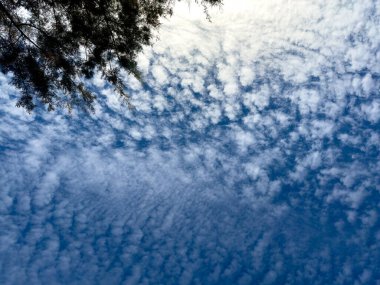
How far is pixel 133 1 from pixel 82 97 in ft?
6.90

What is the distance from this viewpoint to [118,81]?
6.73 metres

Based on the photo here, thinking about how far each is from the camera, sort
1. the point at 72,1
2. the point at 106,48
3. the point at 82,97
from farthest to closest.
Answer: the point at 82,97
the point at 106,48
the point at 72,1

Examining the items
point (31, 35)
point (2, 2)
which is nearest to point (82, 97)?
point (31, 35)

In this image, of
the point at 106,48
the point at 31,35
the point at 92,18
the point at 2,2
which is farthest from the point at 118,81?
the point at 2,2

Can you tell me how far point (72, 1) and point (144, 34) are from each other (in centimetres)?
127

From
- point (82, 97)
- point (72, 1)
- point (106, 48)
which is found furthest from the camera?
point (82, 97)

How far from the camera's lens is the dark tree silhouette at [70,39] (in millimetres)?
6250

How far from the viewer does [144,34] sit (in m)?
6.50

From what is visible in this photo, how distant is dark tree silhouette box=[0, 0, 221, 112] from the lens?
625 cm

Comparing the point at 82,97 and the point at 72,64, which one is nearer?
the point at 72,64

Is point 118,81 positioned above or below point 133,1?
below

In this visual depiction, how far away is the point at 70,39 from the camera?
252 inches

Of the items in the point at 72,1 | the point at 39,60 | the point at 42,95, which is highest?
the point at 72,1

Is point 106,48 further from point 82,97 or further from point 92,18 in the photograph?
point 82,97
